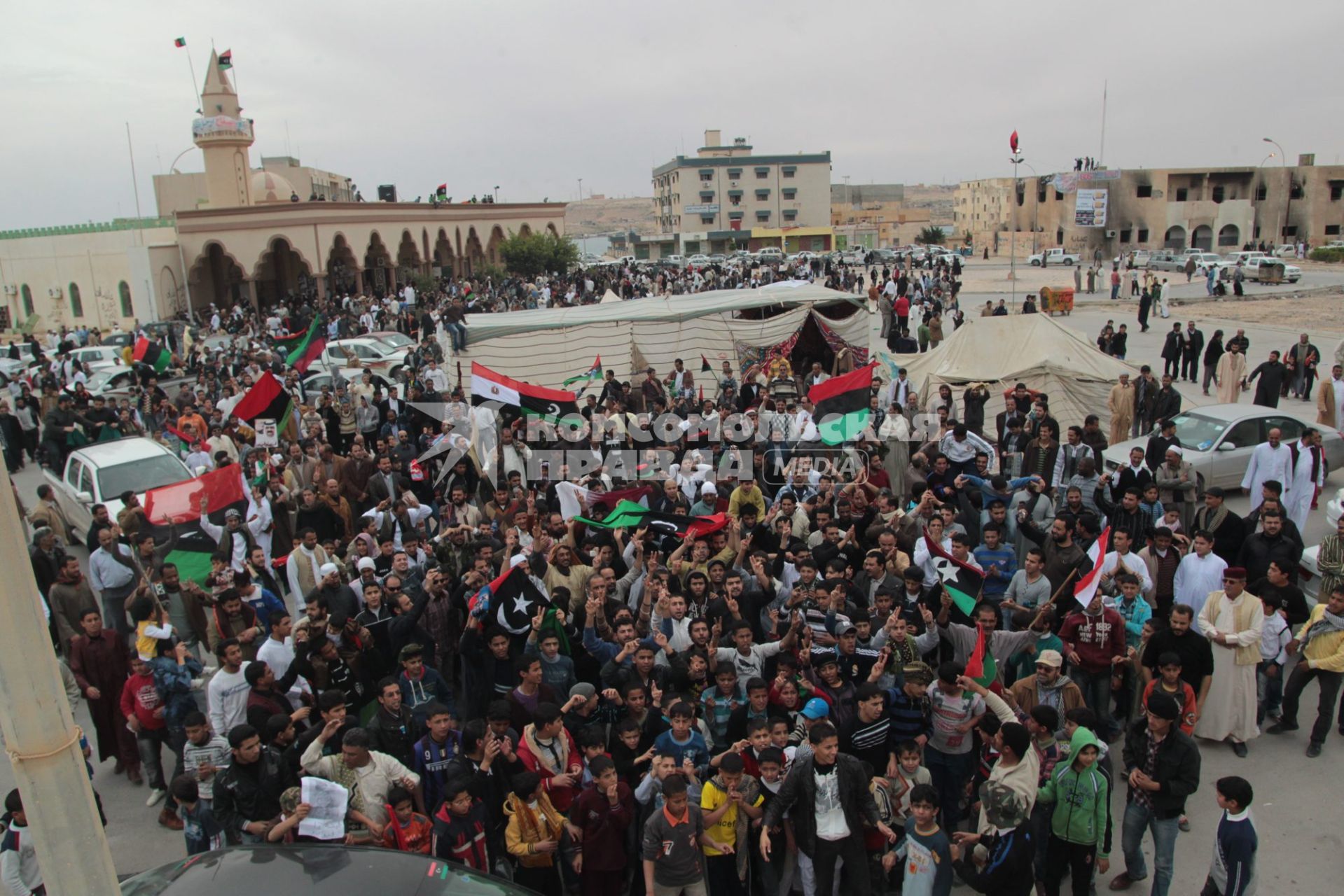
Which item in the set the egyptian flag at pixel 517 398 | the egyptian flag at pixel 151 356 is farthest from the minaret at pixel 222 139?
the egyptian flag at pixel 517 398

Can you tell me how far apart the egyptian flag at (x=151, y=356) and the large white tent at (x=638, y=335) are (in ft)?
24.7

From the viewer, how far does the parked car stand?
12.1 m

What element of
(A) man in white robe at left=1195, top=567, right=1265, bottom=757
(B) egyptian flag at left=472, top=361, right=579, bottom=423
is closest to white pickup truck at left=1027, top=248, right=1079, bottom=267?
(B) egyptian flag at left=472, top=361, right=579, bottom=423

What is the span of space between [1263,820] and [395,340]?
24271 millimetres

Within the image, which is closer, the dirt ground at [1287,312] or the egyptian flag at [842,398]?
the egyptian flag at [842,398]

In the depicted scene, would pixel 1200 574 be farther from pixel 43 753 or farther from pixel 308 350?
pixel 308 350

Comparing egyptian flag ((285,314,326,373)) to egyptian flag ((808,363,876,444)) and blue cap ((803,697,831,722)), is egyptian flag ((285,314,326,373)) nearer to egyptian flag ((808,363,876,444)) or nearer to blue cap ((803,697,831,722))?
egyptian flag ((808,363,876,444))

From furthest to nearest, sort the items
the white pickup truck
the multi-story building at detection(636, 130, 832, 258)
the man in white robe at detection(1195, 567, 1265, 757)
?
1. the multi-story building at detection(636, 130, 832, 258)
2. the white pickup truck
3. the man in white robe at detection(1195, 567, 1265, 757)

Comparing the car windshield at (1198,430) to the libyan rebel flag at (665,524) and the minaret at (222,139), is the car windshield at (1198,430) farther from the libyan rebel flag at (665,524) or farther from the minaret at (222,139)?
the minaret at (222,139)

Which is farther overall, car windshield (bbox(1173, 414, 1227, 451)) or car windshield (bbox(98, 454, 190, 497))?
car windshield (bbox(1173, 414, 1227, 451))

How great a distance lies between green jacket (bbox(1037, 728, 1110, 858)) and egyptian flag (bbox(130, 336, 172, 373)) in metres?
21.7

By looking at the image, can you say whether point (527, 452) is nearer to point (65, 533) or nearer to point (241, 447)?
point (241, 447)

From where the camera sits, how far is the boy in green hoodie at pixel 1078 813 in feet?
16.6

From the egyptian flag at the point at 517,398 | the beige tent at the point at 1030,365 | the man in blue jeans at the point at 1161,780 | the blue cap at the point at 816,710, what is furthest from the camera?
the beige tent at the point at 1030,365
